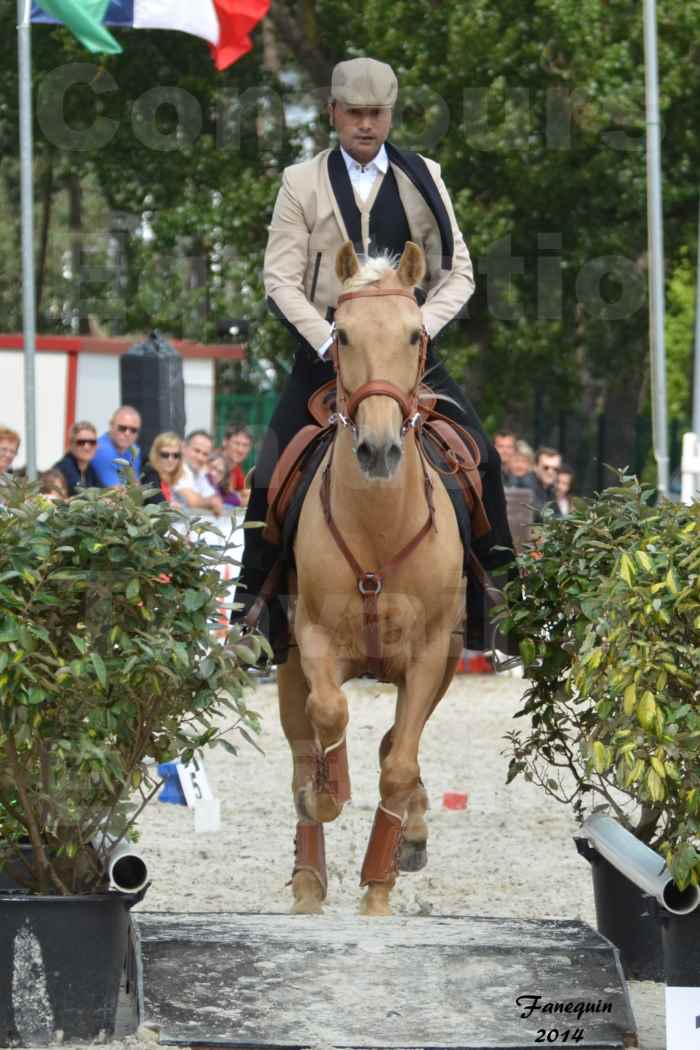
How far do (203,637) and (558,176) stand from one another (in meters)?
22.9

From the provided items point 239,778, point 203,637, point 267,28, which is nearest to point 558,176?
point 267,28

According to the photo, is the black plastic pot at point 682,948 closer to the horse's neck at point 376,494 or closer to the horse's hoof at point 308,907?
the horse's neck at point 376,494

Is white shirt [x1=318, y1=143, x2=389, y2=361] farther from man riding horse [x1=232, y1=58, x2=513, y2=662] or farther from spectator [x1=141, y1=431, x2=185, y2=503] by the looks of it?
spectator [x1=141, y1=431, x2=185, y2=503]

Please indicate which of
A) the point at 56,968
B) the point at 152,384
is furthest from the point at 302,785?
the point at 152,384

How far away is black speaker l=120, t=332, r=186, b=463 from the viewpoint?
15.4 m

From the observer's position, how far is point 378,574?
6637 mm

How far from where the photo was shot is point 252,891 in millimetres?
8297

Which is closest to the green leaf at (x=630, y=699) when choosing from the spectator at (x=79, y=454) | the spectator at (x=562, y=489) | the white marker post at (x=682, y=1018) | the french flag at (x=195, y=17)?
the white marker post at (x=682, y=1018)

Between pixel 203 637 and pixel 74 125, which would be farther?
pixel 74 125

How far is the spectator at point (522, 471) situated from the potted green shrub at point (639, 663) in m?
11.1

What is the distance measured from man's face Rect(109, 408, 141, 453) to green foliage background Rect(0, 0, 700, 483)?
1011cm

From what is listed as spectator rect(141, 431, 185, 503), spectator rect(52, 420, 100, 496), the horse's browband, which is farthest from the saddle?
spectator rect(52, 420, 100, 496)

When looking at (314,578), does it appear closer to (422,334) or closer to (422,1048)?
(422,334)

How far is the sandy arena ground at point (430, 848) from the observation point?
26.1 feet
